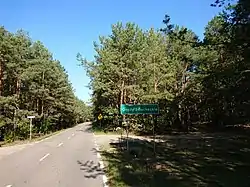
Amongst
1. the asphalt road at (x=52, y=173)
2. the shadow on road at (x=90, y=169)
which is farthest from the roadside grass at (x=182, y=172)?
the asphalt road at (x=52, y=173)

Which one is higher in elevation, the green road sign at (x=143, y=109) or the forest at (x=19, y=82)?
the forest at (x=19, y=82)

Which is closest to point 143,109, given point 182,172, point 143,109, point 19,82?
point 143,109

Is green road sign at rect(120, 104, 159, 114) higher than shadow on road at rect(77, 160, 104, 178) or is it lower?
higher

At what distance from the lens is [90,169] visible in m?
16.0

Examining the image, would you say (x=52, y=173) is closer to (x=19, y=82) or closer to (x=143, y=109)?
(x=143, y=109)

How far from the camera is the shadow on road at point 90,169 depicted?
1449 cm

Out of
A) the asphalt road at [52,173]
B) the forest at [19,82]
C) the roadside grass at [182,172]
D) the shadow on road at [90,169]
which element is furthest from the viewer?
the forest at [19,82]

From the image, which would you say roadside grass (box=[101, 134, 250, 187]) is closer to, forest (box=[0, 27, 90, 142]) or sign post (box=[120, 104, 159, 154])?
sign post (box=[120, 104, 159, 154])

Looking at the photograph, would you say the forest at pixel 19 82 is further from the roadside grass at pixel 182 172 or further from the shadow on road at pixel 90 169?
the roadside grass at pixel 182 172

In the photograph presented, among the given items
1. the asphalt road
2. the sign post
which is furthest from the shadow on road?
the sign post

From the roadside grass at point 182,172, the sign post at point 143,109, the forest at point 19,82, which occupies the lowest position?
the roadside grass at point 182,172

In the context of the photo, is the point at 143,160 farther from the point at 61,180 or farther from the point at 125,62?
the point at 125,62

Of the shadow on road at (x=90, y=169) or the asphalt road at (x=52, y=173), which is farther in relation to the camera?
the shadow on road at (x=90, y=169)

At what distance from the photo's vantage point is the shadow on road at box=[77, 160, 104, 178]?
1449 cm
